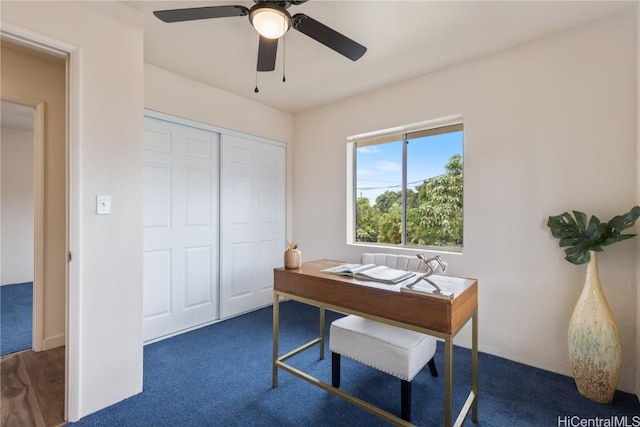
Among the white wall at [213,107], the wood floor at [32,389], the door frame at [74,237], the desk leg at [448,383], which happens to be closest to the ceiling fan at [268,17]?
the door frame at [74,237]

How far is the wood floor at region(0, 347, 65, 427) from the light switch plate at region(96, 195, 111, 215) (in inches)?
48.1

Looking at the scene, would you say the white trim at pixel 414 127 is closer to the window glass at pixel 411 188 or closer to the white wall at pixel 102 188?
the window glass at pixel 411 188

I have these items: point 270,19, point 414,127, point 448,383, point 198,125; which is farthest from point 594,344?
point 198,125

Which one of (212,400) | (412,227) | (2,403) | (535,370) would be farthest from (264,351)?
(535,370)

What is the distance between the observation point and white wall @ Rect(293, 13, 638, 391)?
6.53 ft

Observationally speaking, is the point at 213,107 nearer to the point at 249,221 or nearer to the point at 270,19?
the point at 249,221

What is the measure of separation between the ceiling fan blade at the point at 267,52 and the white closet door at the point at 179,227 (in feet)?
4.34

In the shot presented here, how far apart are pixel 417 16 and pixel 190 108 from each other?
2188mm

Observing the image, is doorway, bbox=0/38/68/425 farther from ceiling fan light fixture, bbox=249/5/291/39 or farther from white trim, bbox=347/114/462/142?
white trim, bbox=347/114/462/142

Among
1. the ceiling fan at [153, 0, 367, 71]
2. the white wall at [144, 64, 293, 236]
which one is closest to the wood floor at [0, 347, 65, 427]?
the white wall at [144, 64, 293, 236]

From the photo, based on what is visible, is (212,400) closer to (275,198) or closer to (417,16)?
(275,198)

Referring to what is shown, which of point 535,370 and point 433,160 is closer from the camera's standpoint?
point 535,370

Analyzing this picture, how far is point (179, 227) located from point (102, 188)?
1.15 meters

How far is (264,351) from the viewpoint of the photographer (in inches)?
101
